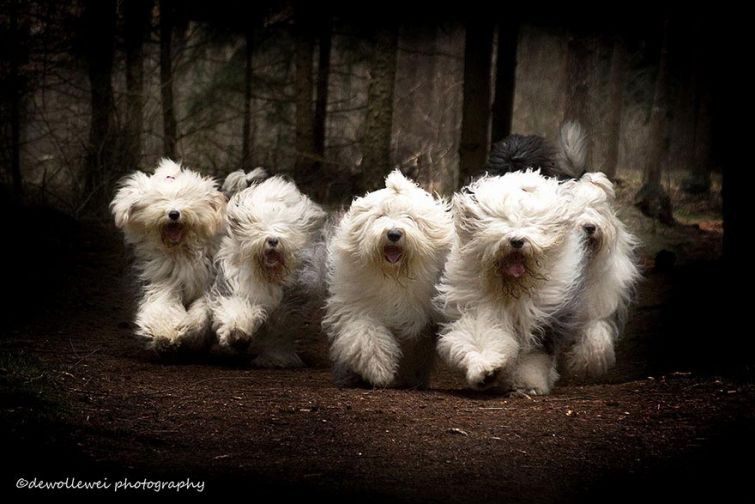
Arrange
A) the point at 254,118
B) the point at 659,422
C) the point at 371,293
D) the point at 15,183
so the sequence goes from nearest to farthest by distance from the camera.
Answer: the point at 659,422 → the point at 371,293 → the point at 15,183 → the point at 254,118

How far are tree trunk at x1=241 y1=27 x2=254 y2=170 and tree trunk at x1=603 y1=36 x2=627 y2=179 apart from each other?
17.0 ft

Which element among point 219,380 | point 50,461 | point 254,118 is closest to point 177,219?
point 219,380

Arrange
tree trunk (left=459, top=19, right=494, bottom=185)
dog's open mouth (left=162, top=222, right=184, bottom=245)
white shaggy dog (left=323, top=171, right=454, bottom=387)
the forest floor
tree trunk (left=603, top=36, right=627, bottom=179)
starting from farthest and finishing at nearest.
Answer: tree trunk (left=603, top=36, right=627, bottom=179), tree trunk (left=459, top=19, right=494, bottom=185), dog's open mouth (left=162, top=222, right=184, bottom=245), white shaggy dog (left=323, top=171, right=454, bottom=387), the forest floor

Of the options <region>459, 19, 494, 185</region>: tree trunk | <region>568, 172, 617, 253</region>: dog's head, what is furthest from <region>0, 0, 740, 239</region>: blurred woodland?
<region>568, 172, 617, 253</region>: dog's head

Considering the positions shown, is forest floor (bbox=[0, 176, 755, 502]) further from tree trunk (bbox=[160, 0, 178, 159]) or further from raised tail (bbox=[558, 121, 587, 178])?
tree trunk (bbox=[160, 0, 178, 159])

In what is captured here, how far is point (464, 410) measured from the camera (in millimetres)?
5094

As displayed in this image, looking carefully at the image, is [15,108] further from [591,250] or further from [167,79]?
[591,250]

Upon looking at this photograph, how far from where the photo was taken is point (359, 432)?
463 centimetres

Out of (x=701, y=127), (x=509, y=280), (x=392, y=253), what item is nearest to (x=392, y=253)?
(x=392, y=253)

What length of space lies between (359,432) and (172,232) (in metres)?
2.74

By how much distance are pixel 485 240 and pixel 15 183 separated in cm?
688

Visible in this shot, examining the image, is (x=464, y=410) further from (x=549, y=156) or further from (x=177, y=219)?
(x=177, y=219)

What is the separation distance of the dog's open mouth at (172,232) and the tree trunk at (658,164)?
23.3 feet

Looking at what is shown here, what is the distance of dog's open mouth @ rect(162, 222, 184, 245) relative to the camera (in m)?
6.79
